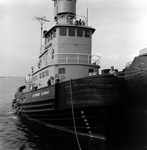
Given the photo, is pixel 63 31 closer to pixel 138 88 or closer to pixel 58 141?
pixel 138 88

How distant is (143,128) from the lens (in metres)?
11.7

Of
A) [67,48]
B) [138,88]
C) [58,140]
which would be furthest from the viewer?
[67,48]

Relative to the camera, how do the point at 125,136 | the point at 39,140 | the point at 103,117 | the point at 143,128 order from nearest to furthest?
the point at 103,117, the point at 39,140, the point at 125,136, the point at 143,128

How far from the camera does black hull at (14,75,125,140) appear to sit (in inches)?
344

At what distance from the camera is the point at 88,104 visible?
8.82 meters

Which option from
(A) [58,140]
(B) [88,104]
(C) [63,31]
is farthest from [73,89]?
(C) [63,31]

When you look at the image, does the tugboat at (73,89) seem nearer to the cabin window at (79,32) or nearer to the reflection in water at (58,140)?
the cabin window at (79,32)

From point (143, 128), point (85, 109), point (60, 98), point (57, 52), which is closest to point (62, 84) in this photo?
point (60, 98)

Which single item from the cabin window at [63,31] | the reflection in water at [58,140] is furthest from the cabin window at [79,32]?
the reflection in water at [58,140]

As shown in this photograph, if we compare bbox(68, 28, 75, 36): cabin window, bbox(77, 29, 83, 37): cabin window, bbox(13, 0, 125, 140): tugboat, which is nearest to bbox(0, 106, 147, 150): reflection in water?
bbox(13, 0, 125, 140): tugboat

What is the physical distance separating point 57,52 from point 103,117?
5.67 metres

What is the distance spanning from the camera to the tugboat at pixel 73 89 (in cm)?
880

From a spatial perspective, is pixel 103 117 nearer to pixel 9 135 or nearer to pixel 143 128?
pixel 143 128

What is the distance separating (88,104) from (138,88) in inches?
142
